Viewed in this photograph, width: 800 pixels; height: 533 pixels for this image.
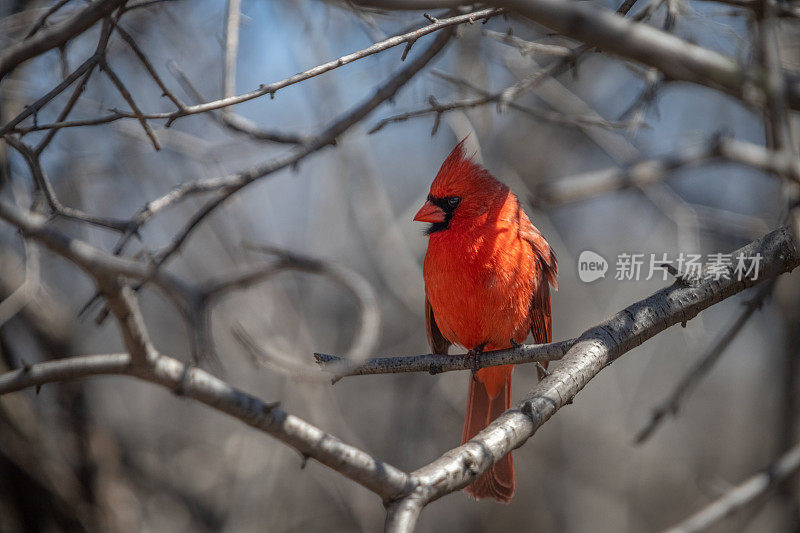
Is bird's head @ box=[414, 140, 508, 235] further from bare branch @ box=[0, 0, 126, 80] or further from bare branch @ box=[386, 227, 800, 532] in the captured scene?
bare branch @ box=[0, 0, 126, 80]

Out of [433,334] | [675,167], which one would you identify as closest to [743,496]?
[433,334]

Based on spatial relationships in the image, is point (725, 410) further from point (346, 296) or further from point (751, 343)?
point (346, 296)

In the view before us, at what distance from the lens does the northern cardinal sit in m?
2.64

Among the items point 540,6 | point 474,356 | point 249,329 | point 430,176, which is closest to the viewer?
point 540,6

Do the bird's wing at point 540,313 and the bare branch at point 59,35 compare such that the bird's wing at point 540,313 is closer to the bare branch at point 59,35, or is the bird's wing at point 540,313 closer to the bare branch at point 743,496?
the bare branch at point 743,496

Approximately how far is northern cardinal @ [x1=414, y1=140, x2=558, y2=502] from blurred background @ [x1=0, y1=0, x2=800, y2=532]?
15.8 inches

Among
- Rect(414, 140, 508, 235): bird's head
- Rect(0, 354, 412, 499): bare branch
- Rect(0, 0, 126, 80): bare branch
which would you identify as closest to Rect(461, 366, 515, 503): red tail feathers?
Rect(414, 140, 508, 235): bird's head

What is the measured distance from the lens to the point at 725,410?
6.41 metres

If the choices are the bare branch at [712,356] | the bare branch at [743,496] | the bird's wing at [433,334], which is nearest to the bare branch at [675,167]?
the bare branch at [712,356]

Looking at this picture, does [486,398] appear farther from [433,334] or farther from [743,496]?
[743,496]

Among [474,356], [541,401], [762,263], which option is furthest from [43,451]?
[762,263]

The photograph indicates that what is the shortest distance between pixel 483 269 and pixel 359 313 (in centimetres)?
250

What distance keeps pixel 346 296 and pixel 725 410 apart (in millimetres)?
3696

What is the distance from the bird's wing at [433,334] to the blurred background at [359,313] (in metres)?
0.29
